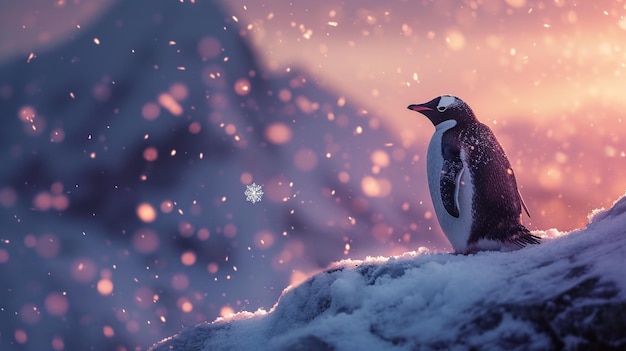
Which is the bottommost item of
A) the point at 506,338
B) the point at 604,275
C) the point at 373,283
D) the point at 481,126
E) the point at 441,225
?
the point at 506,338

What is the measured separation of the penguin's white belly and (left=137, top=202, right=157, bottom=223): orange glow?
21.8 ft

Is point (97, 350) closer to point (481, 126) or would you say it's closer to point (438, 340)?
point (481, 126)

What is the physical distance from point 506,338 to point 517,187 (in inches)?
102

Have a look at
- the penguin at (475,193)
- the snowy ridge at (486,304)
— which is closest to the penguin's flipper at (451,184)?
the penguin at (475,193)

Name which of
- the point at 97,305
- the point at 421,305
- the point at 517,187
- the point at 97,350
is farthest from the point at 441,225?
the point at 97,350

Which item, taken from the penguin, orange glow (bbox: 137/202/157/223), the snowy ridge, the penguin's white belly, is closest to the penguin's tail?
the penguin

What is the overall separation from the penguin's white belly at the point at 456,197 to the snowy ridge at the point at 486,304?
2.53ft

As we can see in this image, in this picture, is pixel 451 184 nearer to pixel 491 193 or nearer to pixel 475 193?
pixel 475 193

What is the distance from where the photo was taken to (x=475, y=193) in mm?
3904

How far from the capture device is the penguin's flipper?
3920 millimetres

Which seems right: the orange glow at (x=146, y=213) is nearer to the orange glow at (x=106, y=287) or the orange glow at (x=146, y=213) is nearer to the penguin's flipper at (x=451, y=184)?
the orange glow at (x=106, y=287)

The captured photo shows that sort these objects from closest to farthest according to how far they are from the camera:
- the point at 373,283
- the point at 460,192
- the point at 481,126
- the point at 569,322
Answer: the point at 569,322
the point at 373,283
the point at 460,192
the point at 481,126

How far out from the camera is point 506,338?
6.04ft

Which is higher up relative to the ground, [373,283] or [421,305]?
[373,283]
